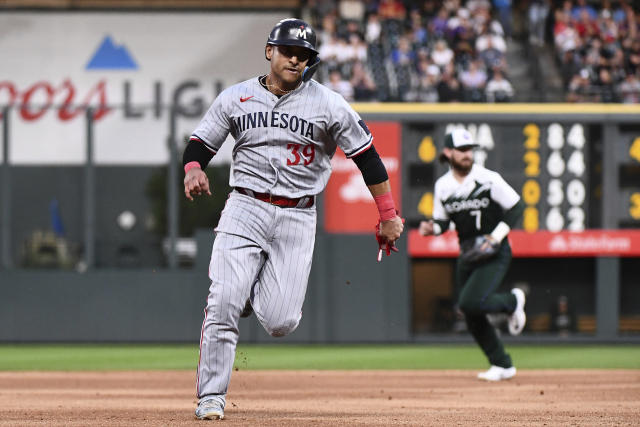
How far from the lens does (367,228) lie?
17.5m

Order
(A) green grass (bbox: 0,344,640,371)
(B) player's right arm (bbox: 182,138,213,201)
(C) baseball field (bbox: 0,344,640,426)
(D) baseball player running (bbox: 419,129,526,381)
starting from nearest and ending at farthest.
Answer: (B) player's right arm (bbox: 182,138,213,201) < (C) baseball field (bbox: 0,344,640,426) < (D) baseball player running (bbox: 419,129,526,381) < (A) green grass (bbox: 0,344,640,371)

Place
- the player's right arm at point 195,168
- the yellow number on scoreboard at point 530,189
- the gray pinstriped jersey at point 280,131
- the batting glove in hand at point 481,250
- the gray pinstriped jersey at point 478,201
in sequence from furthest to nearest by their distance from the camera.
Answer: the yellow number on scoreboard at point 530,189 → the gray pinstriped jersey at point 478,201 → the batting glove in hand at point 481,250 → the gray pinstriped jersey at point 280,131 → the player's right arm at point 195,168

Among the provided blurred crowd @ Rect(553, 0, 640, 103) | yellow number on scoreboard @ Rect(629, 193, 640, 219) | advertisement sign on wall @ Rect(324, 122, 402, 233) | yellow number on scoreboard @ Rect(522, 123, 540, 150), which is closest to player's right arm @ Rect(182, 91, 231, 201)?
yellow number on scoreboard @ Rect(522, 123, 540, 150)

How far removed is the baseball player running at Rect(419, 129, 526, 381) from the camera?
30.9ft

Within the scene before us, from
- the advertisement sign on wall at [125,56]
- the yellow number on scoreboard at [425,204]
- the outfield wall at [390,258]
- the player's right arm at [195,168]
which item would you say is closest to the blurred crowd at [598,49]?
the outfield wall at [390,258]

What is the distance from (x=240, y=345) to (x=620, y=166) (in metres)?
5.97

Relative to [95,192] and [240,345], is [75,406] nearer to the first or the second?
[240,345]

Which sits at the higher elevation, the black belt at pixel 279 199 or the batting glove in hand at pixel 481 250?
the black belt at pixel 279 199

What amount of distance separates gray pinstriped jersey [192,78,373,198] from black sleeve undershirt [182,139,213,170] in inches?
1.2

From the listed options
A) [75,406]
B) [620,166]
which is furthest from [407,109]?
[75,406]

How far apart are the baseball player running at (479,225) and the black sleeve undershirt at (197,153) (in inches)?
143

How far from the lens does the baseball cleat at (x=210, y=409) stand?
19.1ft

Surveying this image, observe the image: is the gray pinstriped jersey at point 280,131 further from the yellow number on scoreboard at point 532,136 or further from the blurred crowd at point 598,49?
the blurred crowd at point 598,49

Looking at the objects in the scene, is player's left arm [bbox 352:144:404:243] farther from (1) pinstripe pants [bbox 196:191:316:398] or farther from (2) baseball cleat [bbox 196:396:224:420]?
(2) baseball cleat [bbox 196:396:224:420]
